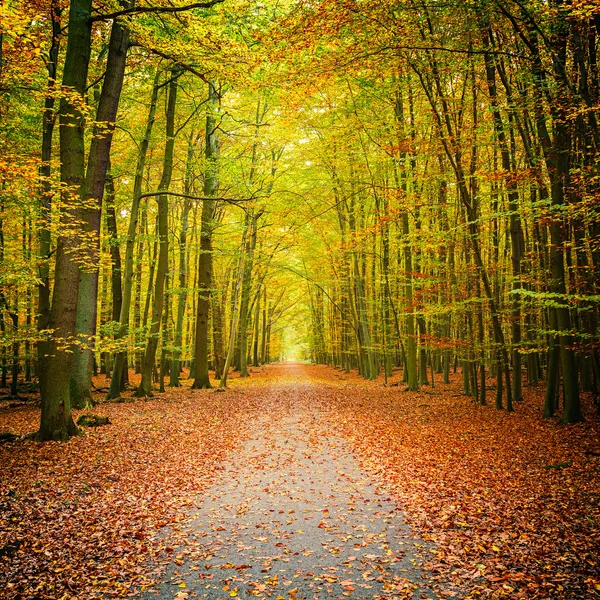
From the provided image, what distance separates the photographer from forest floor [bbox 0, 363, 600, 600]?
4.33 meters

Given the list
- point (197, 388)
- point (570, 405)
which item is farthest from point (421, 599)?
point (197, 388)

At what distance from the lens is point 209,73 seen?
39.5 feet

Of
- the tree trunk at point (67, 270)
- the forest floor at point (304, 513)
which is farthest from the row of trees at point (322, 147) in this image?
the forest floor at point (304, 513)

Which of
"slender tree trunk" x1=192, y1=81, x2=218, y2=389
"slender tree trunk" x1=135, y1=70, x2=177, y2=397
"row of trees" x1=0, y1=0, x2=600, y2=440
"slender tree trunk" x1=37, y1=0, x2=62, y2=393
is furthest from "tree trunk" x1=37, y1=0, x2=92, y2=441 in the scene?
"slender tree trunk" x1=192, y1=81, x2=218, y2=389

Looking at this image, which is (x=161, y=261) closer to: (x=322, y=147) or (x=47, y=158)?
(x=47, y=158)

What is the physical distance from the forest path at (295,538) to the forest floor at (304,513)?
2 centimetres

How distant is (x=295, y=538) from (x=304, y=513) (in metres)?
0.81

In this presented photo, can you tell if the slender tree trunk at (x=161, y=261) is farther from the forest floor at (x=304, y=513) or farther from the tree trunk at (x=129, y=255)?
the forest floor at (x=304, y=513)

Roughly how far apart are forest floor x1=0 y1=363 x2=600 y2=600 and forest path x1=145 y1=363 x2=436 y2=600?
24 millimetres

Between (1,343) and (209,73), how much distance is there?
32.4 ft

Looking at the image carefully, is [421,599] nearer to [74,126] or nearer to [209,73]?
[74,126]

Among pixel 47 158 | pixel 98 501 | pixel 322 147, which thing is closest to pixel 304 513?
pixel 98 501

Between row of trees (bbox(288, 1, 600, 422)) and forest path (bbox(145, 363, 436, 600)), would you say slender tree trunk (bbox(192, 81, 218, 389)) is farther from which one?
forest path (bbox(145, 363, 436, 600))

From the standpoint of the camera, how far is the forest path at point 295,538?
4277mm
